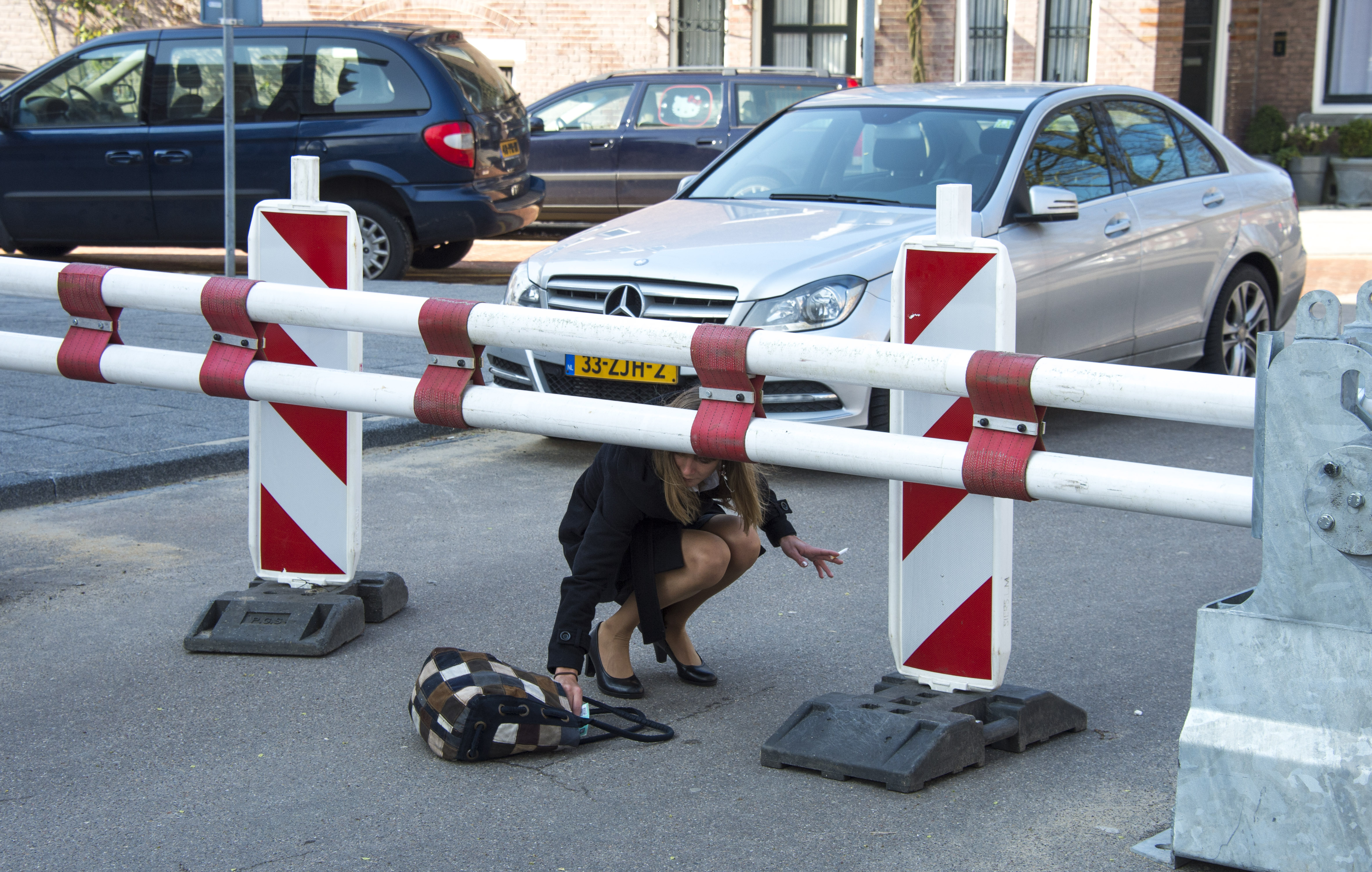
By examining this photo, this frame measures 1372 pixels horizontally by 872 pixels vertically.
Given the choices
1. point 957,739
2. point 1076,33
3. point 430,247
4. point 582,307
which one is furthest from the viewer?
point 1076,33

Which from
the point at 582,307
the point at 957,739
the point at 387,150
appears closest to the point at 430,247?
the point at 387,150

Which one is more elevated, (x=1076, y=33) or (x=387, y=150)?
(x=1076, y=33)

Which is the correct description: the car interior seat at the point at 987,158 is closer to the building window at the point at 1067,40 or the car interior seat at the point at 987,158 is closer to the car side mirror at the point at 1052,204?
the car side mirror at the point at 1052,204

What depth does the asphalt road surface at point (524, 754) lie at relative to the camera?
10.1ft

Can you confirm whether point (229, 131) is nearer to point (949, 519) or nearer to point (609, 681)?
point (609, 681)

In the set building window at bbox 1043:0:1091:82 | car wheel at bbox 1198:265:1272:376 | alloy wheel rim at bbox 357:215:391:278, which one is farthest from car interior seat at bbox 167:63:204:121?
building window at bbox 1043:0:1091:82

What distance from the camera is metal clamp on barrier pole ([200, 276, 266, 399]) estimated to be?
405 cm

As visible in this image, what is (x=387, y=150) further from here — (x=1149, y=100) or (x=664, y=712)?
(x=664, y=712)

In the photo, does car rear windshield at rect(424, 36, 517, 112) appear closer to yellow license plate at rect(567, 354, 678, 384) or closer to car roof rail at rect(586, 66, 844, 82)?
car roof rail at rect(586, 66, 844, 82)

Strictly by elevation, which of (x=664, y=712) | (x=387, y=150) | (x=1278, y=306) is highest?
(x=387, y=150)

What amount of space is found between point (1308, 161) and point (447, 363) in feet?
65.4

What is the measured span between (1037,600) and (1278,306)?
15.2 ft

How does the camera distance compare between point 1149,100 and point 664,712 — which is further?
point 1149,100

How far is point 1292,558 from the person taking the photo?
2.71 m
